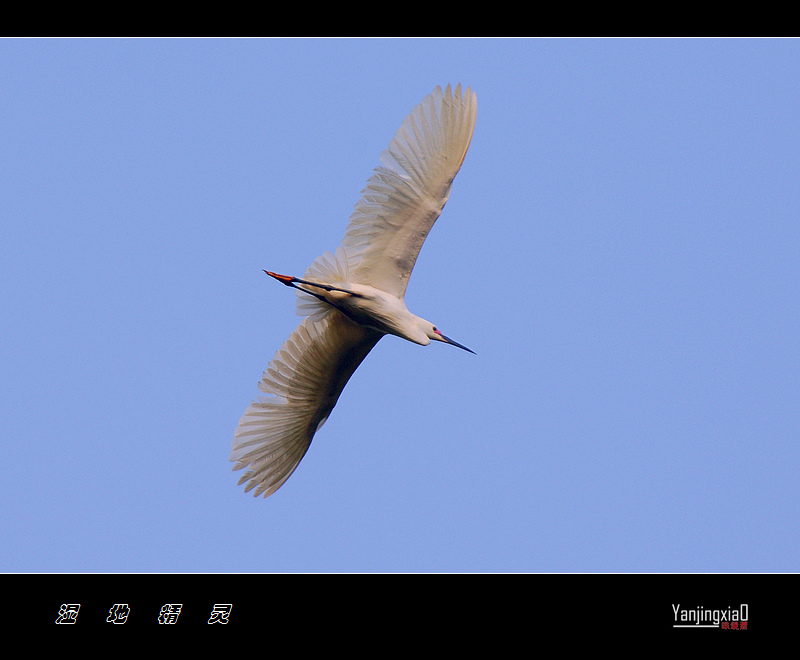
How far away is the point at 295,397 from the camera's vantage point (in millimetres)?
10406

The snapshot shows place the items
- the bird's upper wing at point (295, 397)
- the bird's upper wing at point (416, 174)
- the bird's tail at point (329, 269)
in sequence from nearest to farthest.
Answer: the bird's upper wing at point (416, 174), the bird's tail at point (329, 269), the bird's upper wing at point (295, 397)

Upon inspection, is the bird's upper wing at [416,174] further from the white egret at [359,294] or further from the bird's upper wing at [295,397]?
the bird's upper wing at [295,397]


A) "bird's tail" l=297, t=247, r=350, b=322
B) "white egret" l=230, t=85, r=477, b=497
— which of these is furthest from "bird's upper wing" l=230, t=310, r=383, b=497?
"bird's tail" l=297, t=247, r=350, b=322

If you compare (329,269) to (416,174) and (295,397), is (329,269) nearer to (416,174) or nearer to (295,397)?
(416,174)

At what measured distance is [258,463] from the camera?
10438 millimetres

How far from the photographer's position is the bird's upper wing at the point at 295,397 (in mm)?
10141

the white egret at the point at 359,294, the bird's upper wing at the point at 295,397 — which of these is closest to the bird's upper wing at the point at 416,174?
the white egret at the point at 359,294

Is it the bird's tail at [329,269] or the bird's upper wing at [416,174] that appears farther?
the bird's tail at [329,269]

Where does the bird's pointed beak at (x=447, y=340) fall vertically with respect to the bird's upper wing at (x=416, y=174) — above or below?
below

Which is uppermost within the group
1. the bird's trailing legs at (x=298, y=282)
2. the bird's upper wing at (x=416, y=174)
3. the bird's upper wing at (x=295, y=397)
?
the bird's upper wing at (x=416, y=174)

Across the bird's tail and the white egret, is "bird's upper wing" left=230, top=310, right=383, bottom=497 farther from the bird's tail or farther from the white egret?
the bird's tail
